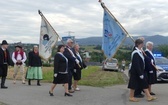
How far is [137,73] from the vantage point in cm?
1081

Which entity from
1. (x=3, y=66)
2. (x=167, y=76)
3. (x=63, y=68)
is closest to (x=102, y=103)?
(x=63, y=68)

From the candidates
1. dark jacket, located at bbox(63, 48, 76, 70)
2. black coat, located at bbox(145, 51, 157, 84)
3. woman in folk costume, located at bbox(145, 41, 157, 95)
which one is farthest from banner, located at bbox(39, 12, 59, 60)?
black coat, located at bbox(145, 51, 157, 84)

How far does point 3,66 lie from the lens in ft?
48.9

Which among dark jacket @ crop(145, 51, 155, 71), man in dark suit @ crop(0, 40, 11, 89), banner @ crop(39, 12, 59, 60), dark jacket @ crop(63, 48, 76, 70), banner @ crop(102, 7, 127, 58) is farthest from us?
banner @ crop(39, 12, 59, 60)

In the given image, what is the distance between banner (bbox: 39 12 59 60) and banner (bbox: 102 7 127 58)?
179 inches

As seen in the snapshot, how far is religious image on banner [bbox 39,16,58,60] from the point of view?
60.0ft

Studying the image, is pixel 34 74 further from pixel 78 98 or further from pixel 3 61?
pixel 78 98

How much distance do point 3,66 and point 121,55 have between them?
5587 cm

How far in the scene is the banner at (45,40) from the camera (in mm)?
18242

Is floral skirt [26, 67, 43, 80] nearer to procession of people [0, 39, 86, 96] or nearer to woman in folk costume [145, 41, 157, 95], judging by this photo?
procession of people [0, 39, 86, 96]

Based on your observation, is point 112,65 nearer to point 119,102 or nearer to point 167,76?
point 167,76

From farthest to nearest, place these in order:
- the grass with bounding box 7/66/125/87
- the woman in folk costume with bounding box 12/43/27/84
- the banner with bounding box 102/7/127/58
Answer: the woman in folk costume with bounding box 12/43/27/84, the grass with bounding box 7/66/125/87, the banner with bounding box 102/7/127/58

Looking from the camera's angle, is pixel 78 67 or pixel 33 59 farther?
pixel 33 59

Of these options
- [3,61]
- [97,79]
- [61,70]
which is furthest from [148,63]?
[97,79]
